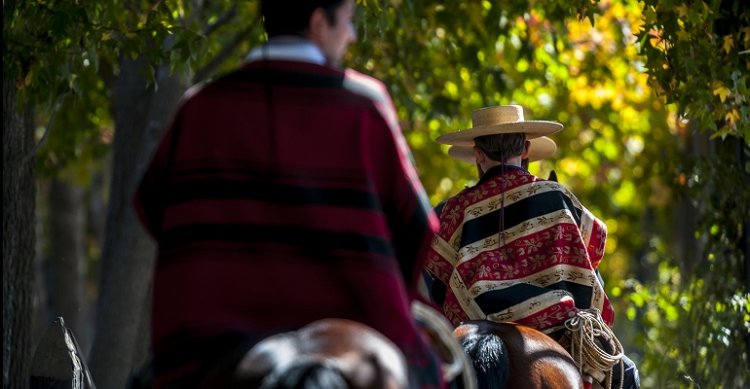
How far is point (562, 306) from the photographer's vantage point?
20.4 ft

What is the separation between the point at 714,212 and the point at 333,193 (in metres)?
6.55

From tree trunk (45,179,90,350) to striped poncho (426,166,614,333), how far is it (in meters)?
10.1

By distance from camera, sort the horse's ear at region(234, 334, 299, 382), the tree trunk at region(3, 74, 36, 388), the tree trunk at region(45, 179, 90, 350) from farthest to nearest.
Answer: the tree trunk at region(45, 179, 90, 350) < the tree trunk at region(3, 74, 36, 388) < the horse's ear at region(234, 334, 299, 382)

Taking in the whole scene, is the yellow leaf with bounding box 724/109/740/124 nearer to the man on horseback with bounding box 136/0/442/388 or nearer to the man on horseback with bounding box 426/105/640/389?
the man on horseback with bounding box 426/105/640/389

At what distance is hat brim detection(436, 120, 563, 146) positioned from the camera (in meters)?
6.73

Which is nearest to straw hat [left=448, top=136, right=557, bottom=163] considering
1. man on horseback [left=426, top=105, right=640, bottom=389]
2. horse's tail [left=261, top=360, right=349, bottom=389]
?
man on horseback [left=426, top=105, right=640, bottom=389]

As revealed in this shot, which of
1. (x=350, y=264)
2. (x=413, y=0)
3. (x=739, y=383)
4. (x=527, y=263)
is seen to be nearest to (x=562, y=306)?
(x=527, y=263)

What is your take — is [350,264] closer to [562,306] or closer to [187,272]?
[187,272]

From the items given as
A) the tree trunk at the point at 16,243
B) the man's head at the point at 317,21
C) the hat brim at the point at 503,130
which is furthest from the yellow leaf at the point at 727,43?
the man's head at the point at 317,21

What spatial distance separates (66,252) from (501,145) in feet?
40.9

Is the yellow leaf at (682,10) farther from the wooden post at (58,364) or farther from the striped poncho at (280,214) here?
the striped poncho at (280,214)

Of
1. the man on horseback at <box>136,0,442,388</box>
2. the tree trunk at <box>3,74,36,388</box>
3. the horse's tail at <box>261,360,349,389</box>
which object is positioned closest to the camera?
the horse's tail at <box>261,360,349,389</box>

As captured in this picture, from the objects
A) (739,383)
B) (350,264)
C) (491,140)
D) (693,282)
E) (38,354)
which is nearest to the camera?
(350,264)

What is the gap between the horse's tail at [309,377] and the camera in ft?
10.8
